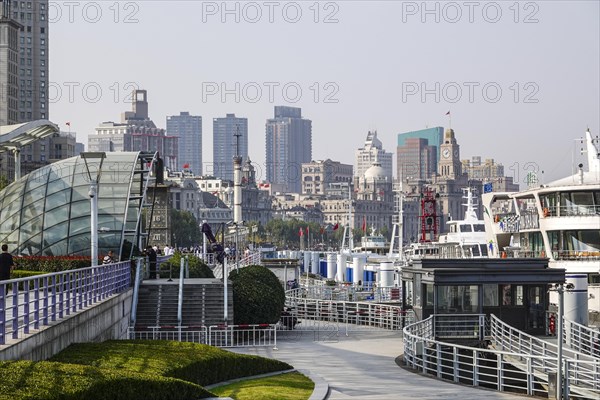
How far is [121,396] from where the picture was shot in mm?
17281

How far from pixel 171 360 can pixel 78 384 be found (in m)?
7.75

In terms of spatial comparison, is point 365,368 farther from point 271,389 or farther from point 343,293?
point 343,293

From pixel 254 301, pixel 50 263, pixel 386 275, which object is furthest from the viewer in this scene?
pixel 386 275

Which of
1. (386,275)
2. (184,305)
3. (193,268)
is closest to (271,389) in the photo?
→ (184,305)

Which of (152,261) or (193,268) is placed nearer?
(152,261)

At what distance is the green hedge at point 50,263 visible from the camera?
4241 cm

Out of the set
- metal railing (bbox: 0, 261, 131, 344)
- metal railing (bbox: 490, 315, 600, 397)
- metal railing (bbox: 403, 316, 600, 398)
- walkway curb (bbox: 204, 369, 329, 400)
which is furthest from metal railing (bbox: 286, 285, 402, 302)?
walkway curb (bbox: 204, 369, 329, 400)

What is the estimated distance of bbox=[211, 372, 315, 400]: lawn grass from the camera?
24234 mm

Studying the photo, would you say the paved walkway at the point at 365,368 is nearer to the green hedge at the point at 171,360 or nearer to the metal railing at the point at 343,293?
the green hedge at the point at 171,360

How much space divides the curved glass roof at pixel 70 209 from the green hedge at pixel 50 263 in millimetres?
5491

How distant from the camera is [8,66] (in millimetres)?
184250

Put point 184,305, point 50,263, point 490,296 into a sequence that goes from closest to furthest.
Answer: point 490,296 < point 184,305 < point 50,263

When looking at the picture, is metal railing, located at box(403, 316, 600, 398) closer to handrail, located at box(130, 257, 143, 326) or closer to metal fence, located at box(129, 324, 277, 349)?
metal fence, located at box(129, 324, 277, 349)

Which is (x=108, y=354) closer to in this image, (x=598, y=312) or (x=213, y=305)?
(x=213, y=305)
